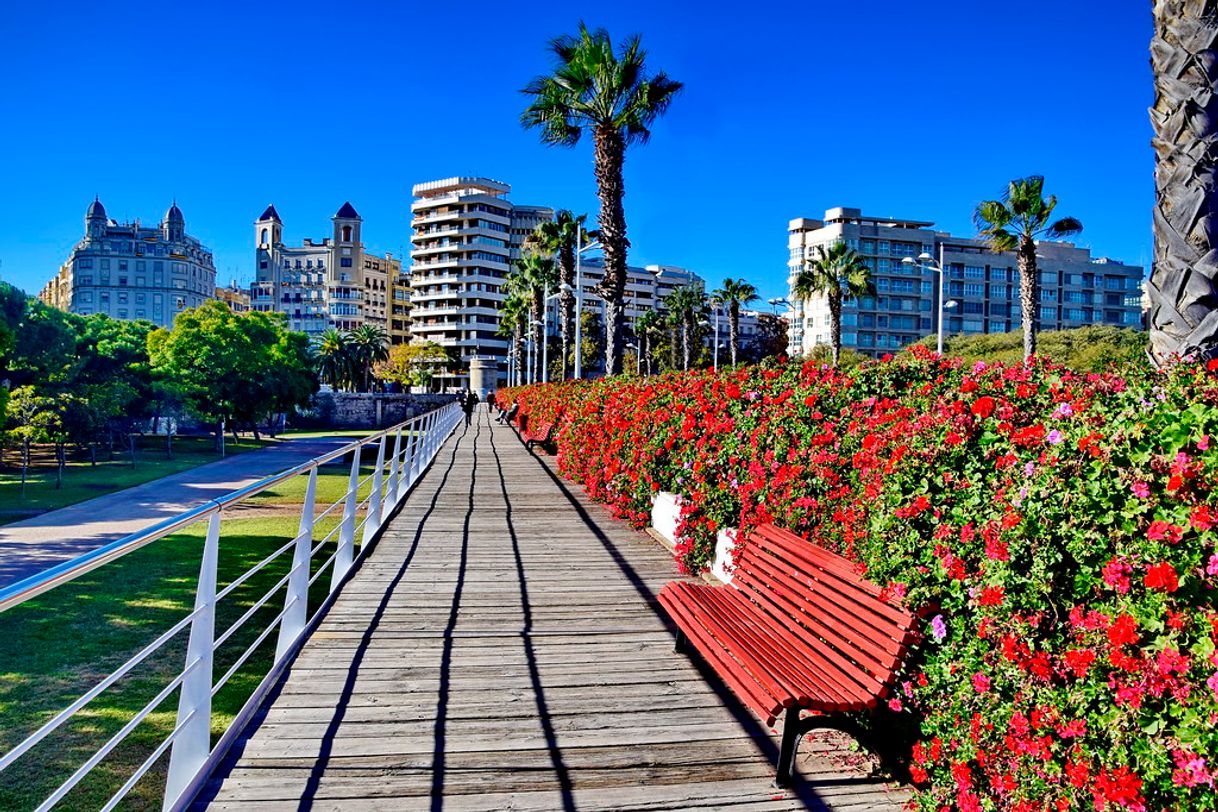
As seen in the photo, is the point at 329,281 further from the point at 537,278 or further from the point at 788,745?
the point at 788,745

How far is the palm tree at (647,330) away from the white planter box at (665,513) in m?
70.5

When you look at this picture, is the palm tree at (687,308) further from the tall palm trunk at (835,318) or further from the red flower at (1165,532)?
the red flower at (1165,532)

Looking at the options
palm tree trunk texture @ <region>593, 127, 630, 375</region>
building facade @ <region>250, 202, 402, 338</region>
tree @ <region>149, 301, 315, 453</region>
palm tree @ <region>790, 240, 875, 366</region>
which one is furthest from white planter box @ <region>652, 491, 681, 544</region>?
building facade @ <region>250, 202, 402, 338</region>

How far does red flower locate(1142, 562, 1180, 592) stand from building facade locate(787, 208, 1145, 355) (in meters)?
98.6

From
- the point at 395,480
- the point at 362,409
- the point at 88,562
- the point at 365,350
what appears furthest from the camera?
the point at 365,350

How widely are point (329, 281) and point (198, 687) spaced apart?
173 m

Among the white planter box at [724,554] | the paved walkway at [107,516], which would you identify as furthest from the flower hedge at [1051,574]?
the paved walkway at [107,516]

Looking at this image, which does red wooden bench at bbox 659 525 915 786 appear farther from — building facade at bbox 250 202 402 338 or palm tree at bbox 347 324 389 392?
building facade at bbox 250 202 402 338

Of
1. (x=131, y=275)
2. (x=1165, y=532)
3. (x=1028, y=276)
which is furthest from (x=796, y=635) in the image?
(x=131, y=275)

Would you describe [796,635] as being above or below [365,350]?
below

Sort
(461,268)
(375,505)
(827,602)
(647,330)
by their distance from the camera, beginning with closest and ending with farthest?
1. (827,602)
2. (375,505)
3. (647,330)
4. (461,268)

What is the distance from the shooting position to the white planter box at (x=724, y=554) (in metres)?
6.91

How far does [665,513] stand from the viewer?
9.31 metres

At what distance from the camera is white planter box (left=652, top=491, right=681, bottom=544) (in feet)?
29.1
